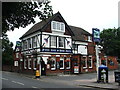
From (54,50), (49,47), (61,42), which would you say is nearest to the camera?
(49,47)

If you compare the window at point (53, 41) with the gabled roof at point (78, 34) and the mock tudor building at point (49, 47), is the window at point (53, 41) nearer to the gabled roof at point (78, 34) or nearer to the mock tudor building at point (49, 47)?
the mock tudor building at point (49, 47)

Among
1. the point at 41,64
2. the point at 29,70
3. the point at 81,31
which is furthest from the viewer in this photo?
the point at 81,31

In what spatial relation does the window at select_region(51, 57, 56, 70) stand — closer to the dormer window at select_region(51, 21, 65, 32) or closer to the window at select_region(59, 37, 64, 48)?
the window at select_region(59, 37, 64, 48)

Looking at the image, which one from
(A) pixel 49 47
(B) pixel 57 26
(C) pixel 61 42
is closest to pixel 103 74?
(A) pixel 49 47

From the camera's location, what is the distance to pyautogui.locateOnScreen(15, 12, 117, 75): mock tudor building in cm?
3125

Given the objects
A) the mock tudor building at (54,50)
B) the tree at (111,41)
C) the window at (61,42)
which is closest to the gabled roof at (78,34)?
the mock tudor building at (54,50)

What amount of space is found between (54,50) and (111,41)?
25142 mm

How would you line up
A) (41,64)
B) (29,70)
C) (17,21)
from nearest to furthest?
(17,21)
(41,64)
(29,70)

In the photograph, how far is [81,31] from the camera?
Result: 4100 cm

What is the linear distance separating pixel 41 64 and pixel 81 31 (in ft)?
43.9

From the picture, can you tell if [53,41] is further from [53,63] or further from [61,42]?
[53,63]

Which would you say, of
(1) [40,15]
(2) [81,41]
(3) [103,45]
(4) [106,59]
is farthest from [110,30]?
(1) [40,15]

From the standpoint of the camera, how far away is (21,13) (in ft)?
34.6

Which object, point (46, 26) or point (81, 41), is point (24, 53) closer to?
point (46, 26)
